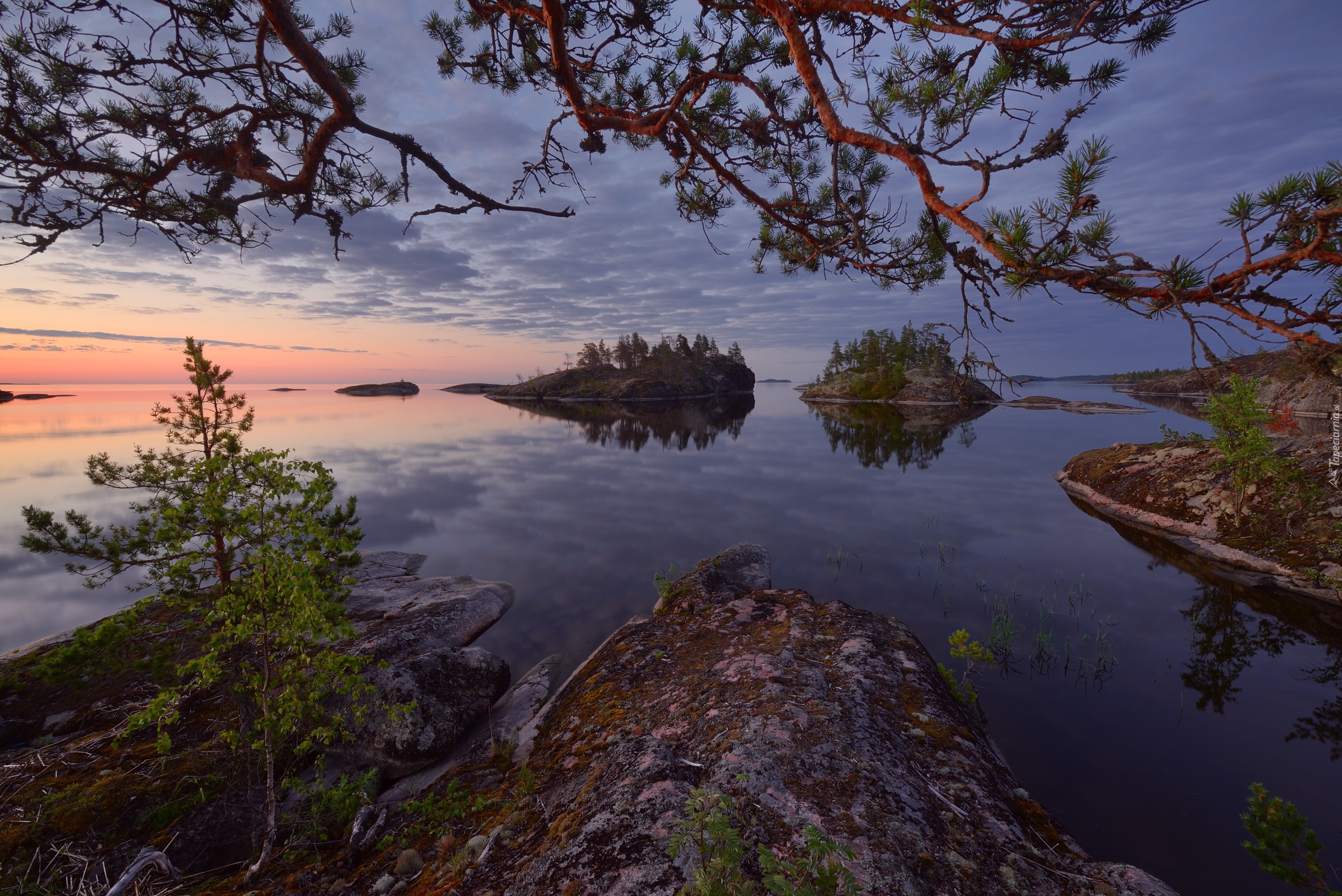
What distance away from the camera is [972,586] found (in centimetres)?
1273

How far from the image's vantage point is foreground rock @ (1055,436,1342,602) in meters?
11.3

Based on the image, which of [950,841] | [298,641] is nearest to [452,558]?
[298,641]

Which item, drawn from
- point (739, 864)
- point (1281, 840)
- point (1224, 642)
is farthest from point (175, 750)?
point (1224, 642)

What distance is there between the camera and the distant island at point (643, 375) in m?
105

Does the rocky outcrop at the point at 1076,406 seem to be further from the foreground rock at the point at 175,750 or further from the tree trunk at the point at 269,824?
the tree trunk at the point at 269,824

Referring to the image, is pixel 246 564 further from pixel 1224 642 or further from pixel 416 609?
pixel 1224 642

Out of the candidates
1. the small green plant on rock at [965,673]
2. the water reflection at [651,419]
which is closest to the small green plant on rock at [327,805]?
the small green plant on rock at [965,673]

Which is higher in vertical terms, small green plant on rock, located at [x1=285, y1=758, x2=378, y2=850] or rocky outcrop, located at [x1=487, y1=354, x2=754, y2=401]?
rocky outcrop, located at [x1=487, y1=354, x2=754, y2=401]

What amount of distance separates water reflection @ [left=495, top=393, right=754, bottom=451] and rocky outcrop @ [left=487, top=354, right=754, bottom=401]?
175 inches

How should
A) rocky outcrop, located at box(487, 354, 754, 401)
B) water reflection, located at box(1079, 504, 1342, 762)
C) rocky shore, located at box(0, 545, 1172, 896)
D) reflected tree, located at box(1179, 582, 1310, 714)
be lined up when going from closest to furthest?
rocky shore, located at box(0, 545, 1172, 896) → water reflection, located at box(1079, 504, 1342, 762) → reflected tree, located at box(1179, 582, 1310, 714) → rocky outcrop, located at box(487, 354, 754, 401)

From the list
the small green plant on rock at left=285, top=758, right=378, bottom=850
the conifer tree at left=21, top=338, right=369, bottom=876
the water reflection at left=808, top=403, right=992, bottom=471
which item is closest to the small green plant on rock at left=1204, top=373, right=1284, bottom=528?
the water reflection at left=808, top=403, right=992, bottom=471

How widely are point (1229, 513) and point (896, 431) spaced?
31790 mm

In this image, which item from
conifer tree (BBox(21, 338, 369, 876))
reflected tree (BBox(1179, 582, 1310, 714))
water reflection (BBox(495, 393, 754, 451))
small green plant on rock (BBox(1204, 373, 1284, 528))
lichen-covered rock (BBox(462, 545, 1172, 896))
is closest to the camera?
lichen-covered rock (BBox(462, 545, 1172, 896))

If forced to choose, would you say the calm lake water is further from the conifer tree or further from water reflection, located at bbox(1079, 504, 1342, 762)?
the conifer tree
